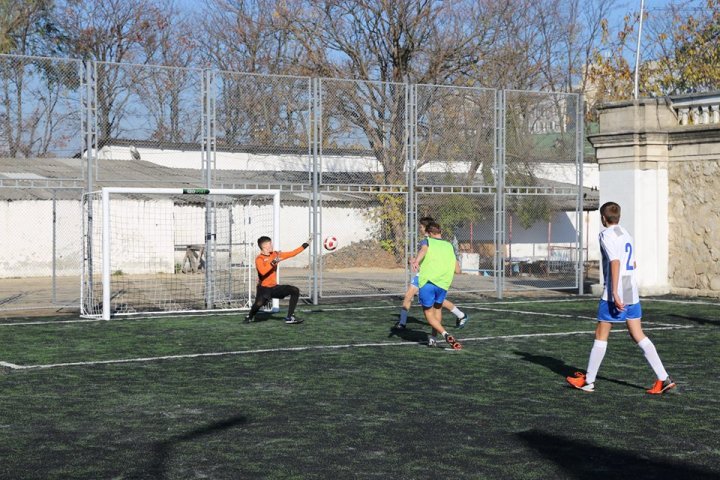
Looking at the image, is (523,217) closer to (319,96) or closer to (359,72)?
(359,72)

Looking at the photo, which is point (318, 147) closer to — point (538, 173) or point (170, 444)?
point (538, 173)

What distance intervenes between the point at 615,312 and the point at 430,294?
387 cm

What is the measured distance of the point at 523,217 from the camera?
4009 cm

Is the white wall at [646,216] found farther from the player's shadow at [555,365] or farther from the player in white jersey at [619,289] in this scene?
the player in white jersey at [619,289]

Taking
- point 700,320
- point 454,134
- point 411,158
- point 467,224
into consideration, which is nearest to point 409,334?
point 700,320

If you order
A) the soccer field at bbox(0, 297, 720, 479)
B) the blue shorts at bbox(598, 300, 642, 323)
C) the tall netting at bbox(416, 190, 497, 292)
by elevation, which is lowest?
the soccer field at bbox(0, 297, 720, 479)

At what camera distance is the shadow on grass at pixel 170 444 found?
25.7 feet

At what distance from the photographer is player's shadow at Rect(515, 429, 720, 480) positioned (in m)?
7.78

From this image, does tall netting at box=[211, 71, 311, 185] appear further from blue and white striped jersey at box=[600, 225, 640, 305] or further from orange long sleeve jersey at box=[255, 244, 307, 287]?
blue and white striped jersey at box=[600, 225, 640, 305]

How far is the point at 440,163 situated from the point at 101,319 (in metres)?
9.49

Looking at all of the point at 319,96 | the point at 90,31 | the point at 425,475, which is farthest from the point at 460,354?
the point at 90,31

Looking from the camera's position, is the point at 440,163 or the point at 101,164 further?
the point at 101,164

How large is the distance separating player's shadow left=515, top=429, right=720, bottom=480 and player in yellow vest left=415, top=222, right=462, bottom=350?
5711mm

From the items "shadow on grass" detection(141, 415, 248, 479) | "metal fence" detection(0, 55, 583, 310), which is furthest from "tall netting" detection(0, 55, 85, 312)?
"shadow on grass" detection(141, 415, 248, 479)
